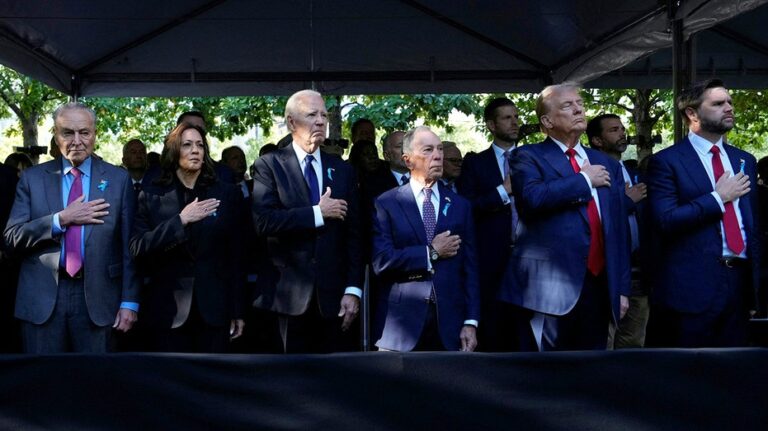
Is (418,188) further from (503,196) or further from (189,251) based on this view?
(189,251)

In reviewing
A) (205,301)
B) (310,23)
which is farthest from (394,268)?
(310,23)

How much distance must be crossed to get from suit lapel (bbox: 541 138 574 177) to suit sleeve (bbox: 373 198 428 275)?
764 mm

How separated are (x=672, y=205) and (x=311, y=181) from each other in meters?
1.83

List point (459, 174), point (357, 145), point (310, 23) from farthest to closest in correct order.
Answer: point (310, 23) < point (357, 145) < point (459, 174)

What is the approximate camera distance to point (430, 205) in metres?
5.23

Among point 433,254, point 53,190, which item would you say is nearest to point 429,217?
point 433,254

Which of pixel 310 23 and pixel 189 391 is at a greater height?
pixel 310 23

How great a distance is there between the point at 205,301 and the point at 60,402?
77.5 inches

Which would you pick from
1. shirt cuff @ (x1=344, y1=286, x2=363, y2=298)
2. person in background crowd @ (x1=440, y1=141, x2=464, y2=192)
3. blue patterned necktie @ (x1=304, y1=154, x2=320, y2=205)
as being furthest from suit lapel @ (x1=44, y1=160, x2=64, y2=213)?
person in background crowd @ (x1=440, y1=141, x2=464, y2=192)

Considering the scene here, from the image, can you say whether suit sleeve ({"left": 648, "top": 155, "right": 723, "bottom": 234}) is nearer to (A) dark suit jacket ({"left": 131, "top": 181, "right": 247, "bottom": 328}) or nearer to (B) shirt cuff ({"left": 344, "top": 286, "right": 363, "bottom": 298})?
(B) shirt cuff ({"left": 344, "top": 286, "right": 363, "bottom": 298})

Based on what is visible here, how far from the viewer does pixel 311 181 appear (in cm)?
522

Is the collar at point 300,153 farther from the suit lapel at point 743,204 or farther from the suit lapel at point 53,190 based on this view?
the suit lapel at point 743,204

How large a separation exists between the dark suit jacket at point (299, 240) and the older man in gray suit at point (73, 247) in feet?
2.29

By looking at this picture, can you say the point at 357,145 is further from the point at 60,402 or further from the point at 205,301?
the point at 60,402
